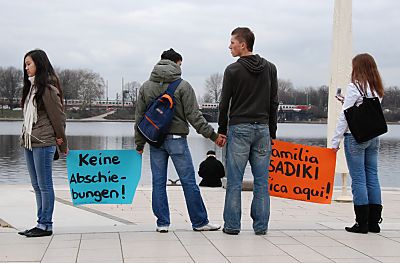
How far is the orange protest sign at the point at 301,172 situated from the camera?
8258mm

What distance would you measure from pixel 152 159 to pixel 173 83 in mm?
875

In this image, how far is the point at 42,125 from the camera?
24.1ft

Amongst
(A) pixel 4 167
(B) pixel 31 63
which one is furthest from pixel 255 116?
(A) pixel 4 167

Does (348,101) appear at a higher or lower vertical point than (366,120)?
higher

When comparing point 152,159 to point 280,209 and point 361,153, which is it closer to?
point 361,153

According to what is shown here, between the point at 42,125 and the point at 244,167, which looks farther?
the point at 244,167

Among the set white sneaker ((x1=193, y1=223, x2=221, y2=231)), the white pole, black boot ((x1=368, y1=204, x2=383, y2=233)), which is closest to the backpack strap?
white sneaker ((x1=193, y1=223, x2=221, y2=231))

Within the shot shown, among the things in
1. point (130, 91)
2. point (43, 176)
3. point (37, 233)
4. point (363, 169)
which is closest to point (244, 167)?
point (363, 169)

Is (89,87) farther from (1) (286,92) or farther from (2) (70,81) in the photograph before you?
(1) (286,92)

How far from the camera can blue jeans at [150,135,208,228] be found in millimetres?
7609

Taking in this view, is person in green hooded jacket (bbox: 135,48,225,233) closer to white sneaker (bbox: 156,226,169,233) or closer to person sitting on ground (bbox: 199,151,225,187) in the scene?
white sneaker (bbox: 156,226,169,233)

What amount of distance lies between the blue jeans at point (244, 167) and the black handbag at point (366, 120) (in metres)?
1.00

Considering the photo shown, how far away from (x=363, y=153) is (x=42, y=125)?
3564 mm

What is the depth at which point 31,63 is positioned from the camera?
291 inches
